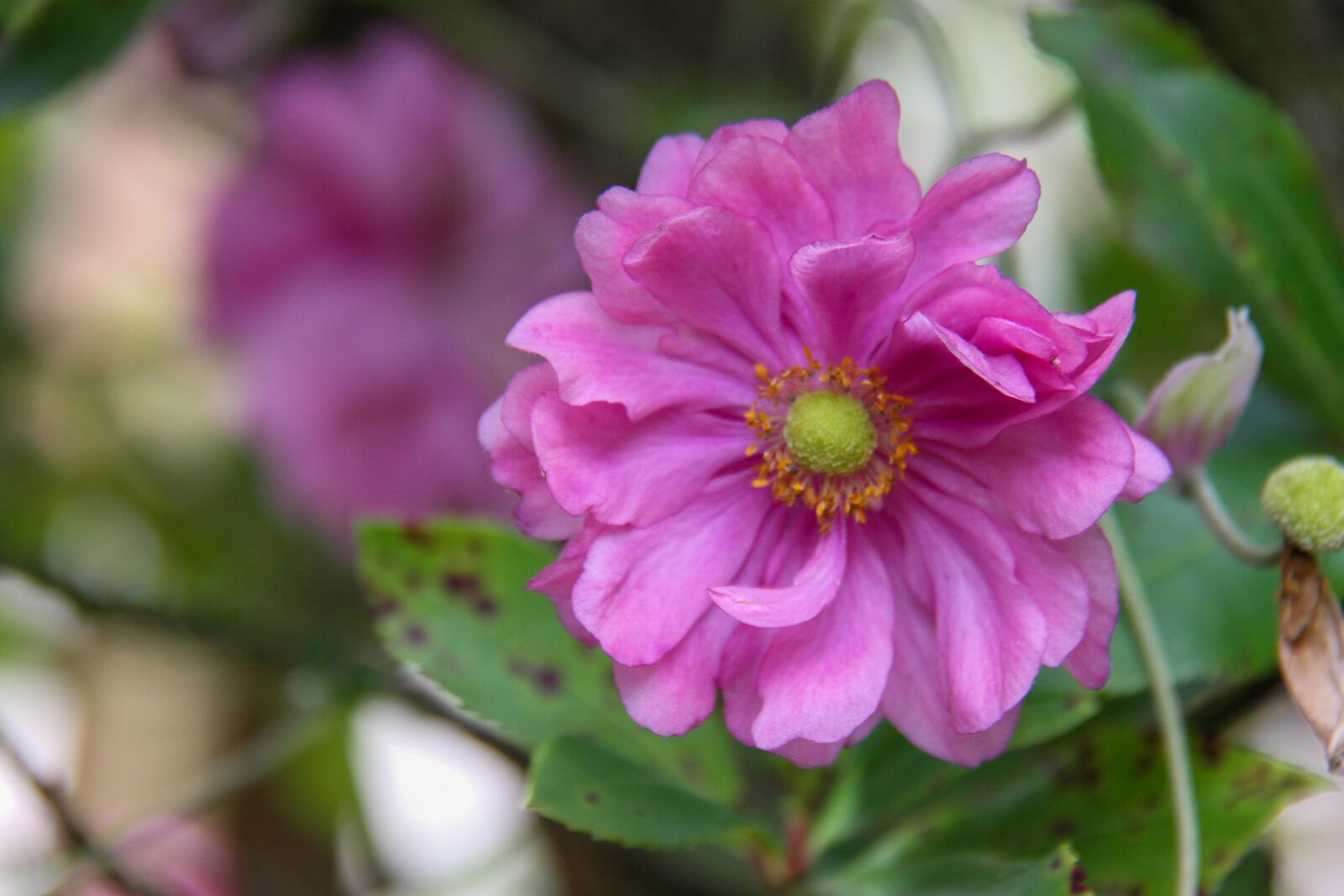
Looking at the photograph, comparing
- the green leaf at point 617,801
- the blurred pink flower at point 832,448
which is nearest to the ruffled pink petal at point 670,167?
the blurred pink flower at point 832,448

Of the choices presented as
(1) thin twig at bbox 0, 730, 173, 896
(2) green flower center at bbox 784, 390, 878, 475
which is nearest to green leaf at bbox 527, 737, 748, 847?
(2) green flower center at bbox 784, 390, 878, 475

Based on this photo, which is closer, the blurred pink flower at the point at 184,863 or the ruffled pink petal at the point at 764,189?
Answer: the ruffled pink petal at the point at 764,189

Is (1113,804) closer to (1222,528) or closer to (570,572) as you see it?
(1222,528)

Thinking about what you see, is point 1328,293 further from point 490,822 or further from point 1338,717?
point 490,822

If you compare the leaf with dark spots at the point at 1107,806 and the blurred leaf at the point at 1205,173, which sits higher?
the blurred leaf at the point at 1205,173

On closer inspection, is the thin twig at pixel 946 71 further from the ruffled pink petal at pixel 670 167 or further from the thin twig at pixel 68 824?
the thin twig at pixel 68 824

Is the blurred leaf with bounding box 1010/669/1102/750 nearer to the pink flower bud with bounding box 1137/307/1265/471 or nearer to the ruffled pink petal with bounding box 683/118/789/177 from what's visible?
the pink flower bud with bounding box 1137/307/1265/471

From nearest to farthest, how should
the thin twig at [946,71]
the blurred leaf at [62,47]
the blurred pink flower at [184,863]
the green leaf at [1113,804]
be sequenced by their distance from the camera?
the green leaf at [1113,804]
the blurred leaf at [62,47]
the thin twig at [946,71]
the blurred pink flower at [184,863]

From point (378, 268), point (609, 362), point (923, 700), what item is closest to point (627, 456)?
point (609, 362)
